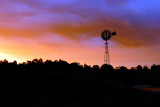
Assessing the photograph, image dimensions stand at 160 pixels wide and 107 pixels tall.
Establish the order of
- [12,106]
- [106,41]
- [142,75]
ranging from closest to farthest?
1. [12,106]
2. [142,75]
3. [106,41]

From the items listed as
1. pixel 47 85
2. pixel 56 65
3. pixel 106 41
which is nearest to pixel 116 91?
pixel 47 85

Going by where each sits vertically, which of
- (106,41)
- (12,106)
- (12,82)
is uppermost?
(106,41)

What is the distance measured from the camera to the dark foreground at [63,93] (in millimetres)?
20047

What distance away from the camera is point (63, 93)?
25.2 m

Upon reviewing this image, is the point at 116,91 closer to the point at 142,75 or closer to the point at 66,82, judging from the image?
the point at 66,82

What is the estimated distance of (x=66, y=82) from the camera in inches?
1134

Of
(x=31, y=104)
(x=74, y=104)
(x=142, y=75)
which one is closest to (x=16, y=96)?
(x=31, y=104)

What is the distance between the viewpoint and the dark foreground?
65.8ft

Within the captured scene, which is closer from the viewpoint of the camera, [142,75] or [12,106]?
[12,106]

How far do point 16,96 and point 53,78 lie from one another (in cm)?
743

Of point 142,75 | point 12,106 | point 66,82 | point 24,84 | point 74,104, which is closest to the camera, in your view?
point 12,106

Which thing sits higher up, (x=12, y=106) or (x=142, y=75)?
(x=142, y=75)

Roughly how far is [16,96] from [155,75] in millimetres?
33205

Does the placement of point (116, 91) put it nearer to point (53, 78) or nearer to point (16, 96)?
point (53, 78)
